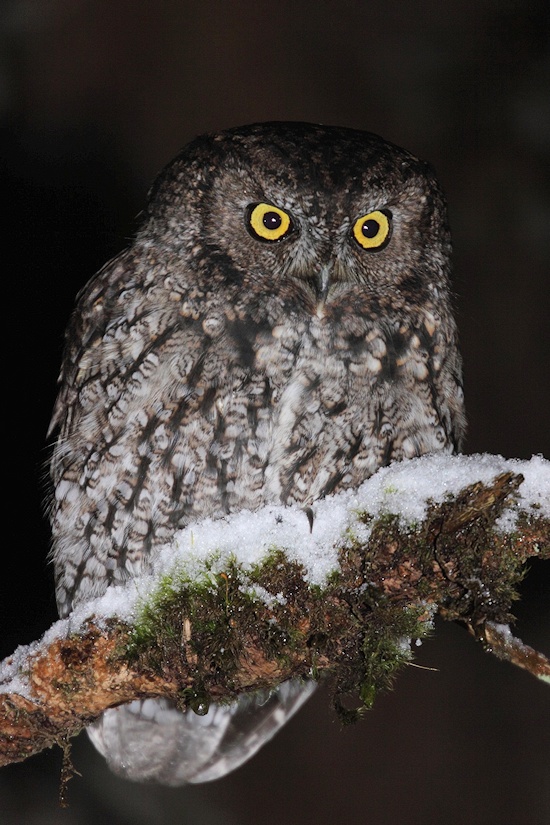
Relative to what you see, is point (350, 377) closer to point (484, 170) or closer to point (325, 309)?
point (325, 309)

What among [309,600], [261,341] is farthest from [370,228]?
[309,600]

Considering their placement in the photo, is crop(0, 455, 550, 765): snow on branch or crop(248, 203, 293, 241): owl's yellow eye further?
crop(248, 203, 293, 241): owl's yellow eye

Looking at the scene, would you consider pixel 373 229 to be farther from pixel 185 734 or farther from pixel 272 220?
pixel 185 734

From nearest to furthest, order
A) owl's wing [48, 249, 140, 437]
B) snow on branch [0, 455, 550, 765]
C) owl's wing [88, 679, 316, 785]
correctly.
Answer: snow on branch [0, 455, 550, 765]
owl's wing [48, 249, 140, 437]
owl's wing [88, 679, 316, 785]

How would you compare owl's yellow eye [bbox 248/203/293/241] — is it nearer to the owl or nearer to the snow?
the owl

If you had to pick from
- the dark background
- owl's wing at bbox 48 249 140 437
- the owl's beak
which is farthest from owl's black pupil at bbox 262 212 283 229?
the dark background

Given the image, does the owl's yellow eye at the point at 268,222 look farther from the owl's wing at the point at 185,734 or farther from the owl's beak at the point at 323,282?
the owl's wing at the point at 185,734

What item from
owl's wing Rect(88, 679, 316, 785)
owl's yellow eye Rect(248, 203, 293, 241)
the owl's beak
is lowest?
owl's wing Rect(88, 679, 316, 785)

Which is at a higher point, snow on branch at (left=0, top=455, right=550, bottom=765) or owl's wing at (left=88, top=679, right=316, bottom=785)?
snow on branch at (left=0, top=455, right=550, bottom=765)
